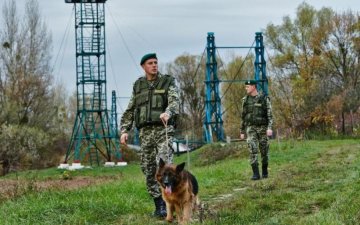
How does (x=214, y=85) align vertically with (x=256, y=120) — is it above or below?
above

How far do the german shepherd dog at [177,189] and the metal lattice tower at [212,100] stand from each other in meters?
26.3

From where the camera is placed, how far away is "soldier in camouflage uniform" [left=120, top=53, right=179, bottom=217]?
7.90 metres

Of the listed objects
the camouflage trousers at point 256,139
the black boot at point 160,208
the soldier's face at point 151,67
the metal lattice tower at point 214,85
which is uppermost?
the metal lattice tower at point 214,85

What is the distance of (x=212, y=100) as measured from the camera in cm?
3425

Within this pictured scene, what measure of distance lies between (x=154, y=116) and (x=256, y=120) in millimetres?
4896

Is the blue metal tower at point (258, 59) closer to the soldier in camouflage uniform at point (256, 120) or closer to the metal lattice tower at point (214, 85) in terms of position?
the metal lattice tower at point (214, 85)

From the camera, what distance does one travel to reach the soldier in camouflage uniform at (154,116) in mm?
7902

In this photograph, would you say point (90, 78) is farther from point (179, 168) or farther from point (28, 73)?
point (179, 168)

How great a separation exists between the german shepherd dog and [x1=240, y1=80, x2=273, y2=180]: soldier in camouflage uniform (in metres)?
5.35

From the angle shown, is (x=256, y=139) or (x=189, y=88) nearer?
(x=256, y=139)

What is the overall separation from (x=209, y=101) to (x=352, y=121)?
899cm

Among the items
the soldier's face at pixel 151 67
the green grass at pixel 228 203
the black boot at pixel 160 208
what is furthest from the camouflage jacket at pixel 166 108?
the green grass at pixel 228 203

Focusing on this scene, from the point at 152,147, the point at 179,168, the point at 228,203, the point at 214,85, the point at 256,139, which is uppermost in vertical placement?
the point at 214,85

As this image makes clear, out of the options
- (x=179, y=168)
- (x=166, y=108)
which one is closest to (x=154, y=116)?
(x=166, y=108)
